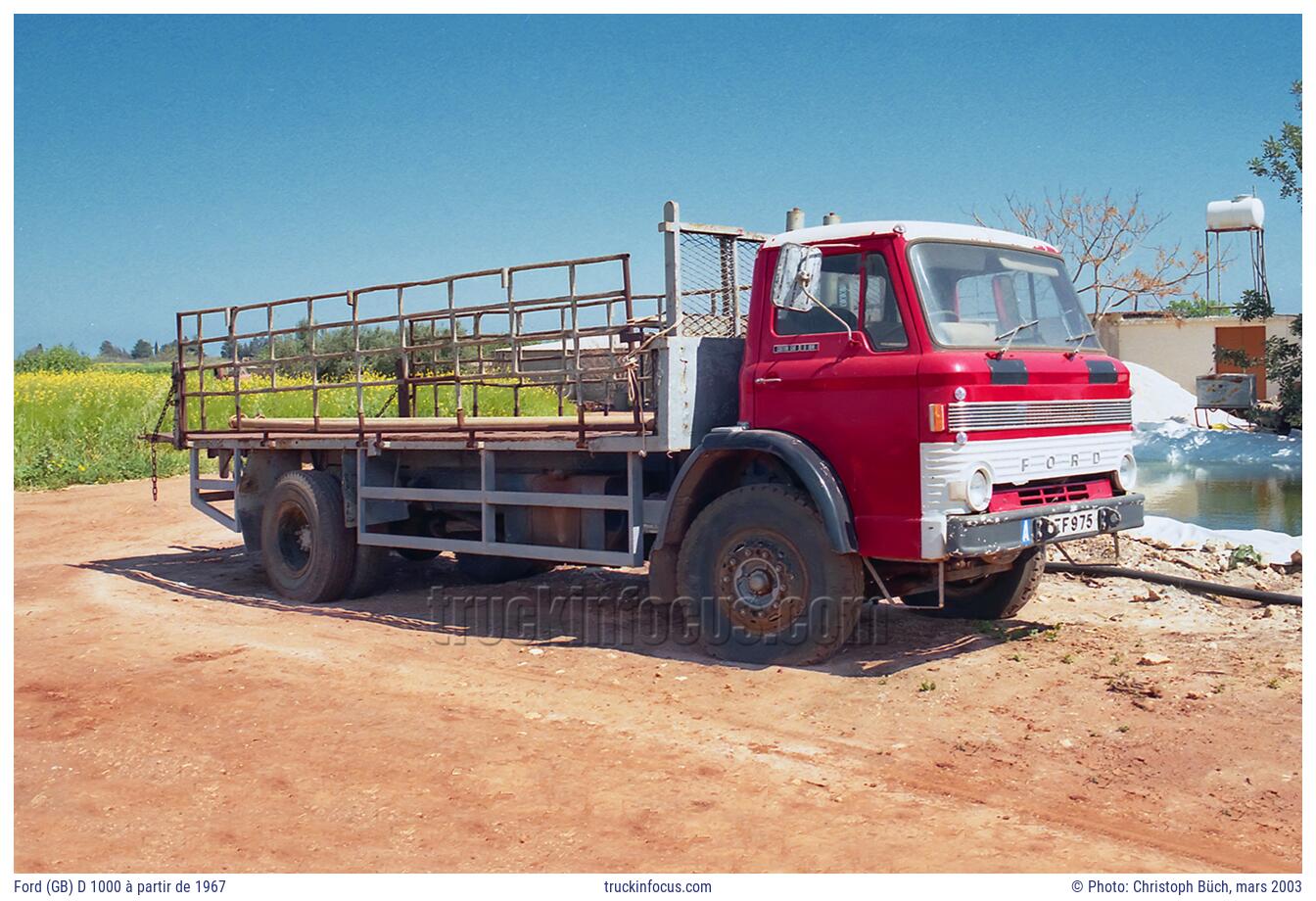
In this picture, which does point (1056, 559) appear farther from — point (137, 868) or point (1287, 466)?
point (1287, 466)

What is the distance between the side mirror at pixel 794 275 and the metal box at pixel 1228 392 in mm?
24848

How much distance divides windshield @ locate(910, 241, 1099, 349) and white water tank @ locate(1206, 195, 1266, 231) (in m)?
21.8

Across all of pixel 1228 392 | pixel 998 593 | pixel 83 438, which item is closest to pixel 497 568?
pixel 998 593

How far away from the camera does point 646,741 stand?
238 inches

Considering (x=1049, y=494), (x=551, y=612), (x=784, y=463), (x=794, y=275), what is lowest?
(x=551, y=612)

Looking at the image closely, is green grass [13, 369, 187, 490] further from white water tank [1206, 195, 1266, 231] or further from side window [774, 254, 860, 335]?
white water tank [1206, 195, 1266, 231]

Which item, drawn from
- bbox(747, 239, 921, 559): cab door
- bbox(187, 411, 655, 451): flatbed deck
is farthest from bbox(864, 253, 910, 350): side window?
bbox(187, 411, 655, 451): flatbed deck

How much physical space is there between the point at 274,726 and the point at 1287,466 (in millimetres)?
23467

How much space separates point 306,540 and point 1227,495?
15.7 meters

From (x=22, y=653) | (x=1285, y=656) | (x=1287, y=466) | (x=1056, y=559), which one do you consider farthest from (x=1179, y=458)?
(x=22, y=653)

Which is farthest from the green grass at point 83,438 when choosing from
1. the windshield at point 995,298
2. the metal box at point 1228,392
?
the metal box at point 1228,392

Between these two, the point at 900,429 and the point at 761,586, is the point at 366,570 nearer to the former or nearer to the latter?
the point at 761,586
